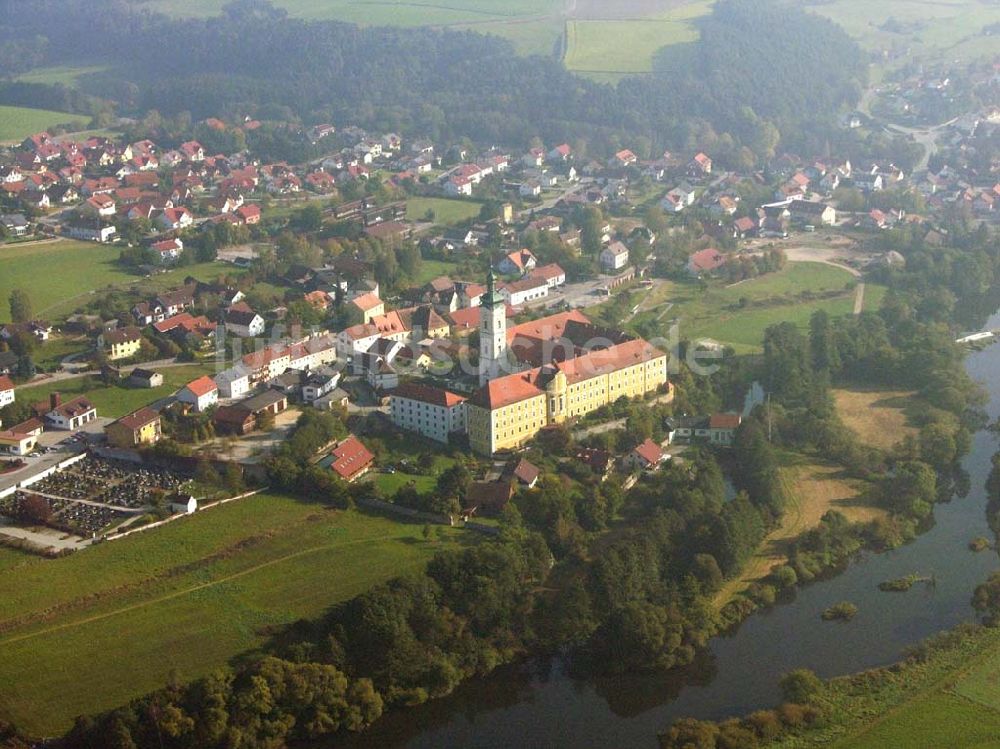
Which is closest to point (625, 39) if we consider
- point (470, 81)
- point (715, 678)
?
point (470, 81)

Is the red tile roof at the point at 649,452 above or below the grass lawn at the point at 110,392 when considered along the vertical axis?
above

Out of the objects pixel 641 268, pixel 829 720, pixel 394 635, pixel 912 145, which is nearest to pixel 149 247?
pixel 641 268

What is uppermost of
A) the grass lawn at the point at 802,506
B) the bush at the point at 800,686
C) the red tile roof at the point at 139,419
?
the red tile roof at the point at 139,419

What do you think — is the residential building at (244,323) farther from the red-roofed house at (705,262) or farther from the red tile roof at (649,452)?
the red-roofed house at (705,262)

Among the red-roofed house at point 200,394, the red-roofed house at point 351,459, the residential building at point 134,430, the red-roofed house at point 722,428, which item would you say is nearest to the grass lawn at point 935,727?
the red-roofed house at point 722,428

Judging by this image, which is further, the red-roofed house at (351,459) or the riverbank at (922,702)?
the red-roofed house at (351,459)

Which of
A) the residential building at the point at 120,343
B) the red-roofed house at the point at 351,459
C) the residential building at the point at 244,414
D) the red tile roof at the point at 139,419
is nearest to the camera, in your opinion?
the red-roofed house at the point at 351,459

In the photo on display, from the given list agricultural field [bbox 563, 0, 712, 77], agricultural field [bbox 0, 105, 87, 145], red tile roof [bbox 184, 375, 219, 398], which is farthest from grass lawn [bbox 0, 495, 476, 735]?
agricultural field [bbox 563, 0, 712, 77]
